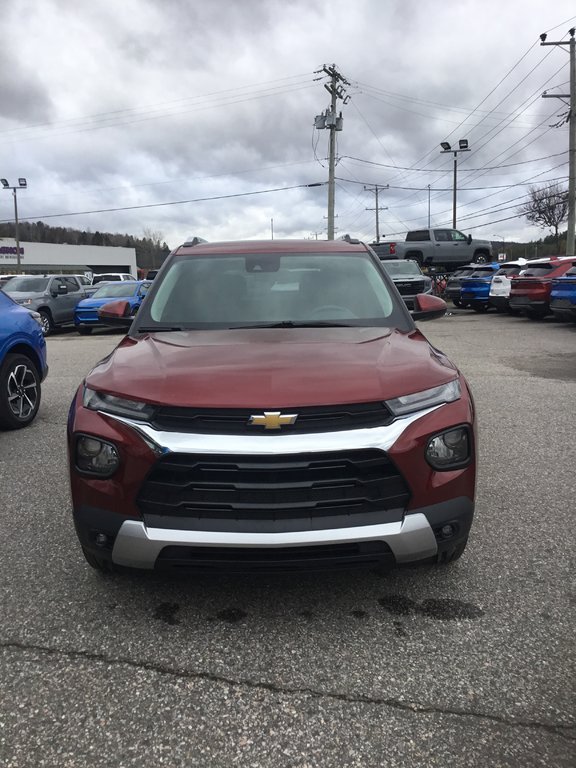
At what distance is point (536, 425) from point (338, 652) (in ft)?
14.4

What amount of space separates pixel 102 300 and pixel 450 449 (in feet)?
52.5

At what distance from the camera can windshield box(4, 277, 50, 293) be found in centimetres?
1734

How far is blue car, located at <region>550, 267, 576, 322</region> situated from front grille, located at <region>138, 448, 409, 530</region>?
1331 cm

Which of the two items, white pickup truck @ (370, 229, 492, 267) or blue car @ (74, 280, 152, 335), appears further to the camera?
white pickup truck @ (370, 229, 492, 267)

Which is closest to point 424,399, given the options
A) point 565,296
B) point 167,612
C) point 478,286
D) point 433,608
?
point 433,608

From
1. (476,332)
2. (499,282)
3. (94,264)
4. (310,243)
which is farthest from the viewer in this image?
(94,264)

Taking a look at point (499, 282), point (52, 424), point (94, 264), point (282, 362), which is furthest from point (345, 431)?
point (94, 264)

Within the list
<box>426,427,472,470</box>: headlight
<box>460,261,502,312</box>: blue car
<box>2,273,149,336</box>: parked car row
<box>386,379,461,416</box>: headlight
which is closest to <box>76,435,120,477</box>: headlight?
<box>386,379,461,416</box>: headlight

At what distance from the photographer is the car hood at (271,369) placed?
97.3 inches

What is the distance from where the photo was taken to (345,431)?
2.42m

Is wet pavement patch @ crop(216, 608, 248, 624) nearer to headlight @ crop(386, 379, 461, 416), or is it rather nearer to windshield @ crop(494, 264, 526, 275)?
headlight @ crop(386, 379, 461, 416)

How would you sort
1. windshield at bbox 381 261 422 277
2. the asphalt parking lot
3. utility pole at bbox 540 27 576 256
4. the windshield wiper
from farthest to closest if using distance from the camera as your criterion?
1. utility pole at bbox 540 27 576 256
2. windshield at bbox 381 261 422 277
3. the windshield wiper
4. the asphalt parking lot

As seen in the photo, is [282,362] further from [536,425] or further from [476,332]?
[476,332]

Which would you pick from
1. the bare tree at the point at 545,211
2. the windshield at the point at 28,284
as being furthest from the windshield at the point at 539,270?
the bare tree at the point at 545,211
